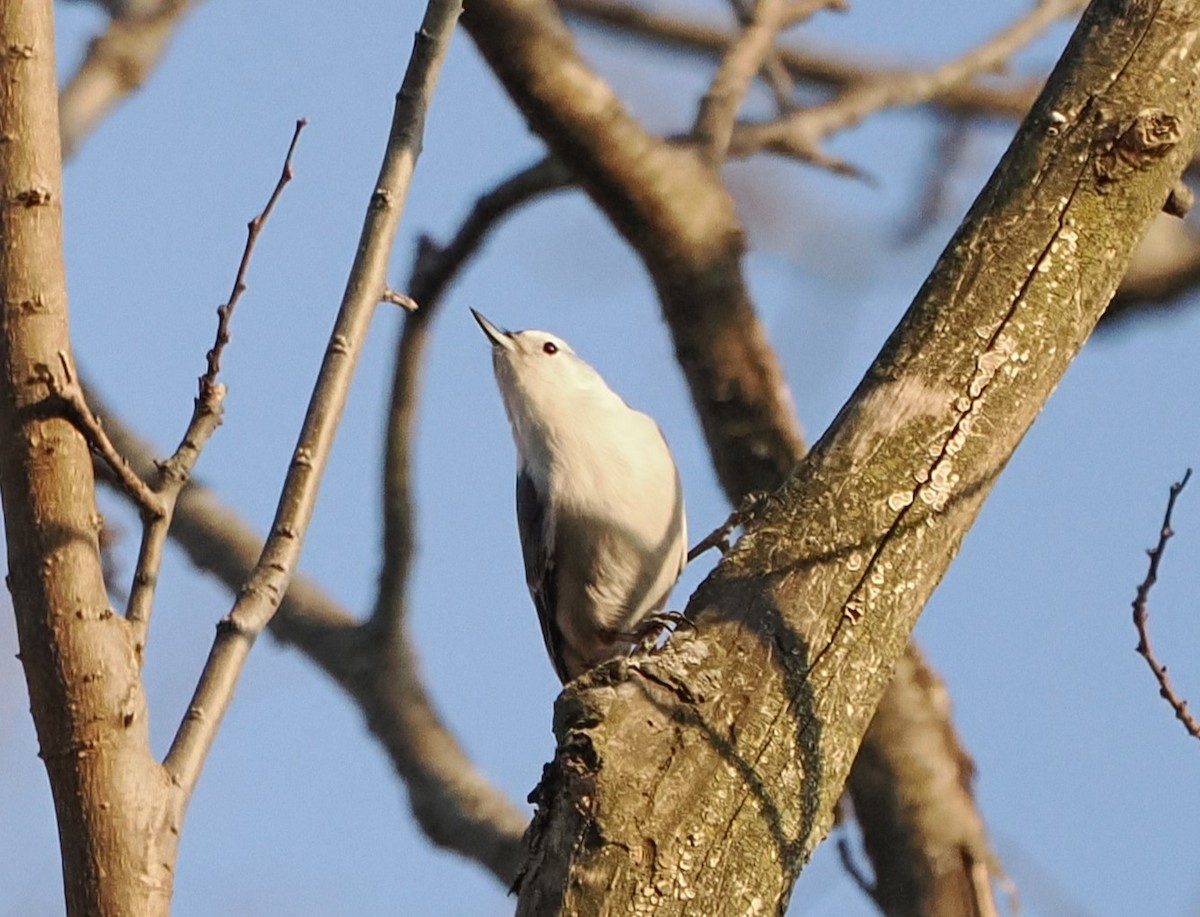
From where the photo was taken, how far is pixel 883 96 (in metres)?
5.29

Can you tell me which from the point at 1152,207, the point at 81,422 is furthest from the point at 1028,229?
the point at 81,422

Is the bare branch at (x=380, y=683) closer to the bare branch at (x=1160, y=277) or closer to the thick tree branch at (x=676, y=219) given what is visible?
the thick tree branch at (x=676, y=219)

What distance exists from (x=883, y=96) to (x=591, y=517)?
1.73 meters

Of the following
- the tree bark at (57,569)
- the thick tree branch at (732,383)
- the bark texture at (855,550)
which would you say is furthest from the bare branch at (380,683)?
the tree bark at (57,569)

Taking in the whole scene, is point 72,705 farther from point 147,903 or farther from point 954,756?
point 954,756

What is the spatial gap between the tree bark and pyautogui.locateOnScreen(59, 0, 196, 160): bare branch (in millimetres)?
2055

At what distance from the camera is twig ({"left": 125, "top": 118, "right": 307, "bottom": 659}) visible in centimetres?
221

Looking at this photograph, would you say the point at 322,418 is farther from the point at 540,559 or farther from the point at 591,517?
the point at 540,559

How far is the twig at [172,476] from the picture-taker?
7.23ft

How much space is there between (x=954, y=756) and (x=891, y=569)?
7.52 ft

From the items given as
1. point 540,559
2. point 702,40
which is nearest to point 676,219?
point 540,559

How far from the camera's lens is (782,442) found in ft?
15.3

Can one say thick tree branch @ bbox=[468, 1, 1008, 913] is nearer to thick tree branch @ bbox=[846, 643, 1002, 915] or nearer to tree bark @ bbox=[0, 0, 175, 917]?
thick tree branch @ bbox=[846, 643, 1002, 915]

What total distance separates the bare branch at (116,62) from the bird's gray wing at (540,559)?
61.2 inches
